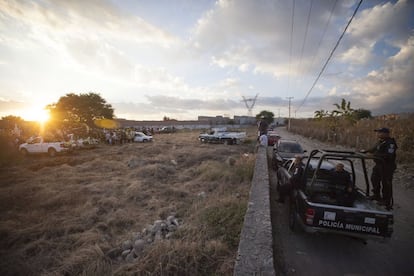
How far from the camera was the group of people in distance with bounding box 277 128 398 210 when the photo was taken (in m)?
3.98

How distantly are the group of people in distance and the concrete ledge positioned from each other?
0.96 metres

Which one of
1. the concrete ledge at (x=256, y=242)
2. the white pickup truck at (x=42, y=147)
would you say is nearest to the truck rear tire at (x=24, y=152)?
the white pickup truck at (x=42, y=147)

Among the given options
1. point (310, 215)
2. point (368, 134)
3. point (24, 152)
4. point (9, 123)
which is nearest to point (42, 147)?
point (24, 152)

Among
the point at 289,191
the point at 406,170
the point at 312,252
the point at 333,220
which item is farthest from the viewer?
the point at 406,170

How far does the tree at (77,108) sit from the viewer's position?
31.0 meters

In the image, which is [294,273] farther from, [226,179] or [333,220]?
[226,179]

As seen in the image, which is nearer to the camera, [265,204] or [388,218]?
[388,218]

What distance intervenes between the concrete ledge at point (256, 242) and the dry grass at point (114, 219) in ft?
0.89

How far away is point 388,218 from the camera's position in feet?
9.65

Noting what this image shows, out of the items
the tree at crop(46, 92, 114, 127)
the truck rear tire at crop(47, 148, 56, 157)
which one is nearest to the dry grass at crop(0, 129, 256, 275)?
the truck rear tire at crop(47, 148, 56, 157)

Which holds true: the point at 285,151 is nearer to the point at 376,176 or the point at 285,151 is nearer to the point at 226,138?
the point at 376,176

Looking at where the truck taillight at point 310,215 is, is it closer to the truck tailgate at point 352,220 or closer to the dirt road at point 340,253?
the truck tailgate at point 352,220

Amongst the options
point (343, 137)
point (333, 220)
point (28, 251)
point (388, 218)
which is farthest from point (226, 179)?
point (343, 137)

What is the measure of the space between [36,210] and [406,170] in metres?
15.3
